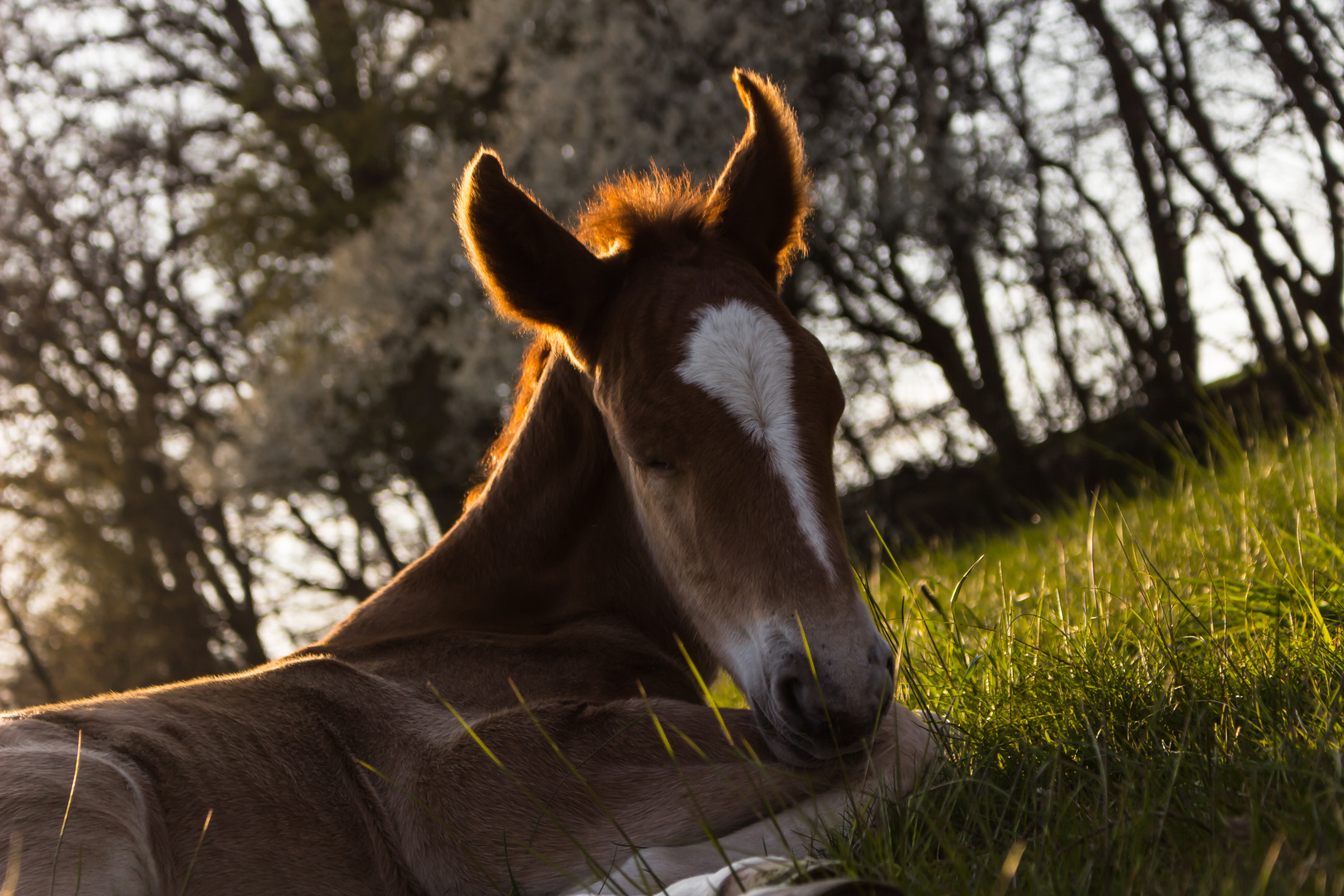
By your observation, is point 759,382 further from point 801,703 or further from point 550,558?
point 550,558

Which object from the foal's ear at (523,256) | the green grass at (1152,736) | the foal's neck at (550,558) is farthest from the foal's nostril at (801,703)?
the foal's ear at (523,256)

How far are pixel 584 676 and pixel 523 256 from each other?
119 cm

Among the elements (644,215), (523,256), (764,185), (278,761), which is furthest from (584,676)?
(764,185)

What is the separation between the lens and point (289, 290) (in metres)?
14.1

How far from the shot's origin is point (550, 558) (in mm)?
2965

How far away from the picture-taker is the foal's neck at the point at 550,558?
289 centimetres

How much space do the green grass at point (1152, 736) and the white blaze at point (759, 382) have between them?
562 millimetres

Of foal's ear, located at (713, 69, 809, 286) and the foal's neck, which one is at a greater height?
foal's ear, located at (713, 69, 809, 286)

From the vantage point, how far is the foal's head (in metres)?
2.03

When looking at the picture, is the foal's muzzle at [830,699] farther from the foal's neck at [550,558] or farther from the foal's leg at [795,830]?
the foal's neck at [550,558]

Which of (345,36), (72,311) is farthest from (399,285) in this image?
(72,311)

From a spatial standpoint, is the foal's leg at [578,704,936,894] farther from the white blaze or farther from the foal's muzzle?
the white blaze

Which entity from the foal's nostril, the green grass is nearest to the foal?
the foal's nostril

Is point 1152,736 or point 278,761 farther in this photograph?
point 278,761
